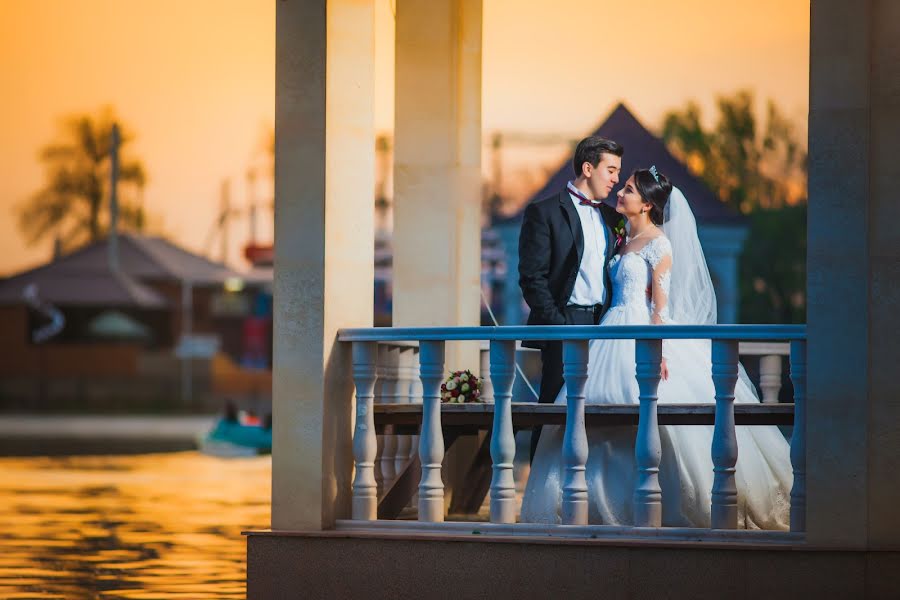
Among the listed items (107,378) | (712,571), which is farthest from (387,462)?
(107,378)

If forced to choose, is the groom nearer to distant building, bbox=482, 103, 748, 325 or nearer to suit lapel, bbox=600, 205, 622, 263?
suit lapel, bbox=600, 205, 622, 263

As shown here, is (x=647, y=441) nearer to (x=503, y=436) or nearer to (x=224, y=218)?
(x=503, y=436)

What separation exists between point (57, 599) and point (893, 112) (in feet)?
15.7

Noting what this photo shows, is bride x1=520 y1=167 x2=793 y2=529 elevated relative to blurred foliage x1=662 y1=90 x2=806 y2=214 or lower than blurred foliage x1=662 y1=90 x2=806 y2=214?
lower

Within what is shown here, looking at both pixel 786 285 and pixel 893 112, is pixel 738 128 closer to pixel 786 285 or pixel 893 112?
pixel 786 285

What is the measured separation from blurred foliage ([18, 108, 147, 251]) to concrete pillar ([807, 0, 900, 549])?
2609 inches

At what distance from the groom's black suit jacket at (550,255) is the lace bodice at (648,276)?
0.49ft

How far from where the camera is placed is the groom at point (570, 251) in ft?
30.1

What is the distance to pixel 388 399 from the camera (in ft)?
32.6

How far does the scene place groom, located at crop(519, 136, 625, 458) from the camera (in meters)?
9.17

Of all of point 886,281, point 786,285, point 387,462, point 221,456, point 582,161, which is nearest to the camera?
point 886,281

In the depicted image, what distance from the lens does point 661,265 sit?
30.4ft

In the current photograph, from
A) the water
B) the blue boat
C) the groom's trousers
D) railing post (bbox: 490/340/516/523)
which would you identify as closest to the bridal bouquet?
the groom's trousers

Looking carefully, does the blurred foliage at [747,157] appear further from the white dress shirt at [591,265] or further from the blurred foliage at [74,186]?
the white dress shirt at [591,265]
